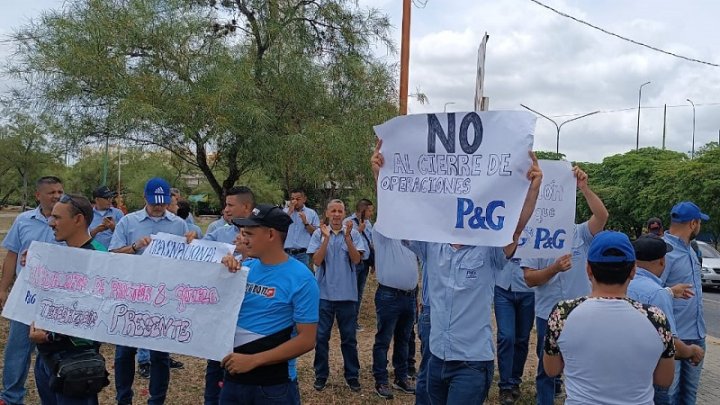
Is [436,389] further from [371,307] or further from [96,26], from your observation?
[96,26]

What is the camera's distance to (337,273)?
6.70 meters

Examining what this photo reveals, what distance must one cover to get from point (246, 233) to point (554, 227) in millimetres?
2756

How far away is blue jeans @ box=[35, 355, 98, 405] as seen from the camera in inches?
147

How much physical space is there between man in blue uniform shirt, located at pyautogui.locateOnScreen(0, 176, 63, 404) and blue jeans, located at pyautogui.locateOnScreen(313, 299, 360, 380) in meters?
2.67

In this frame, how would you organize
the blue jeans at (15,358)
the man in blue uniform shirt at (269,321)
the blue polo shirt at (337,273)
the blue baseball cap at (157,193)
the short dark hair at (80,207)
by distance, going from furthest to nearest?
the blue polo shirt at (337,273) → the blue baseball cap at (157,193) → the blue jeans at (15,358) → the short dark hair at (80,207) → the man in blue uniform shirt at (269,321)

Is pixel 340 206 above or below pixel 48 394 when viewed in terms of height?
above

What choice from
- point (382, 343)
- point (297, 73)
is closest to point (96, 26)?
point (297, 73)

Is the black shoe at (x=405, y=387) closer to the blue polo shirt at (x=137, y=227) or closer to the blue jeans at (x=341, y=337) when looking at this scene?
the blue jeans at (x=341, y=337)

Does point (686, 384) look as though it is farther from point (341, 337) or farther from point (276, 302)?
point (276, 302)

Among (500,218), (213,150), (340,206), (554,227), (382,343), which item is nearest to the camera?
(500,218)

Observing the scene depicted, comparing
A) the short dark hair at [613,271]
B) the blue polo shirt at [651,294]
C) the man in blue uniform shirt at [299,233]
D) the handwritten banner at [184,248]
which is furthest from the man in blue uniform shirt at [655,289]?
the man in blue uniform shirt at [299,233]

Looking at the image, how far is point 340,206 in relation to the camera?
6.98m

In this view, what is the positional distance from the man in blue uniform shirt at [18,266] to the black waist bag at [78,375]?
6.20 feet

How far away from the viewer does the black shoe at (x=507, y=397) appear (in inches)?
249
